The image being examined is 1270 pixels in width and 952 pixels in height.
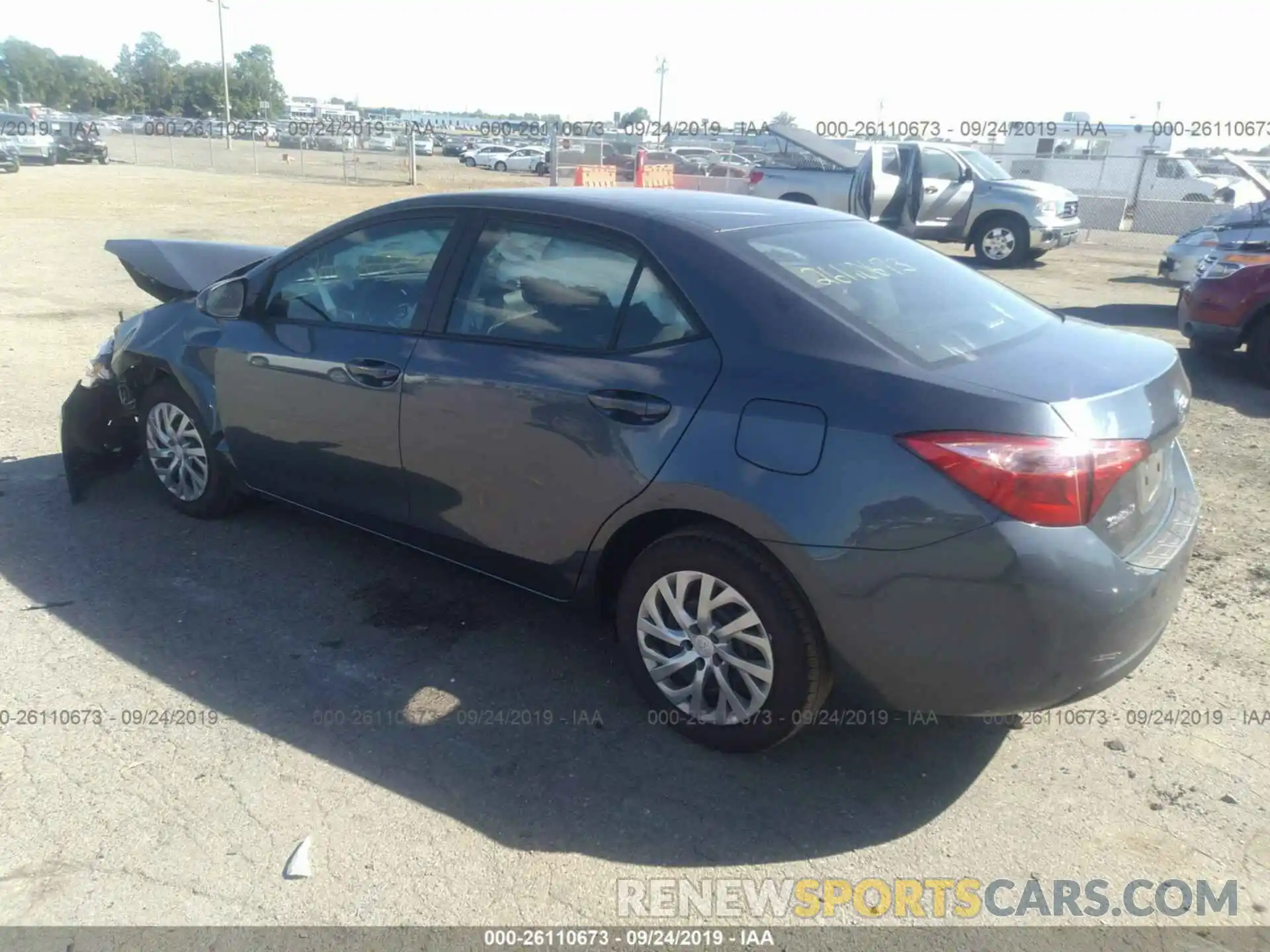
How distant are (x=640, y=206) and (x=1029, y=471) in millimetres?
1684

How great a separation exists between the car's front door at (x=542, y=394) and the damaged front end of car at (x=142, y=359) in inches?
60.0

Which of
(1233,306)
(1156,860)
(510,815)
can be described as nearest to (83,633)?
(510,815)

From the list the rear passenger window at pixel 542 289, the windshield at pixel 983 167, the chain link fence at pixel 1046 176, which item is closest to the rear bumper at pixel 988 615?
the rear passenger window at pixel 542 289

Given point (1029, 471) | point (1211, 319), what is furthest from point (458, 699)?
point (1211, 319)

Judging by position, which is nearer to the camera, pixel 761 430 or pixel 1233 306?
pixel 761 430

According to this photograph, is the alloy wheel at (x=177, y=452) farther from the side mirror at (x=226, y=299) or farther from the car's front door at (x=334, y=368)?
the side mirror at (x=226, y=299)

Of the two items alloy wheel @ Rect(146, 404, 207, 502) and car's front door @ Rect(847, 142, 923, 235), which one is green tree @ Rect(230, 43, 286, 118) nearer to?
car's front door @ Rect(847, 142, 923, 235)

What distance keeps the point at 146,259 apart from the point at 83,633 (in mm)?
2552

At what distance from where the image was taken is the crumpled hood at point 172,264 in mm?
5559

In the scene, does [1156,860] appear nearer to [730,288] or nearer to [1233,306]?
[730,288]

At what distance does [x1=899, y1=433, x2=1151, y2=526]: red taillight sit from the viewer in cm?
264

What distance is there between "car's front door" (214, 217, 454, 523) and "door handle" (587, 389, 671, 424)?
0.96 metres

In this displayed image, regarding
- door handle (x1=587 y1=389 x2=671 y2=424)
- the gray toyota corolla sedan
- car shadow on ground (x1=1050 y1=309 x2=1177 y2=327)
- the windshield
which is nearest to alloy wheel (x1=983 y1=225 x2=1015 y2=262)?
the windshield

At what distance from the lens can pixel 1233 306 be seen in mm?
8227
